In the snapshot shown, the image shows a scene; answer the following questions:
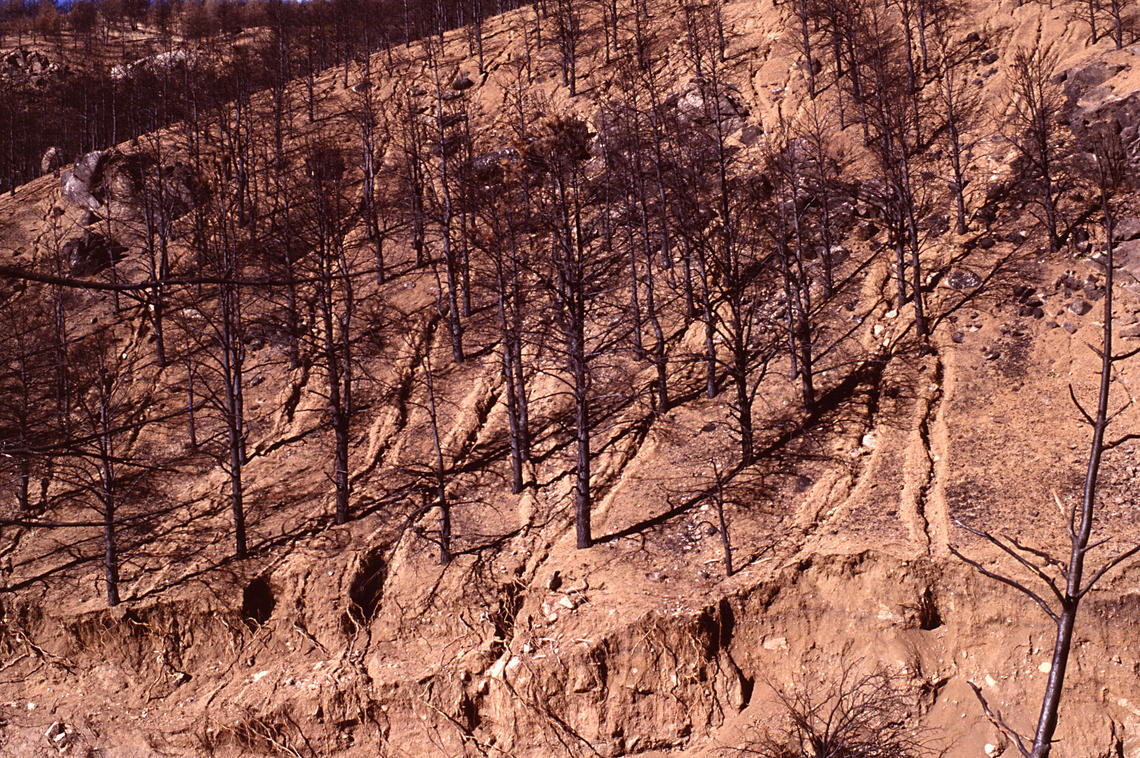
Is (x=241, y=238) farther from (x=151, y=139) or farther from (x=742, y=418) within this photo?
(x=742, y=418)

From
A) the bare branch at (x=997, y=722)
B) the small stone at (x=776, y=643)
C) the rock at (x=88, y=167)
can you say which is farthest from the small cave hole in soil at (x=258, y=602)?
the rock at (x=88, y=167)

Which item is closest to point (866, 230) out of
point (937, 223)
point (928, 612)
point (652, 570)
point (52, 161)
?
point (937, 223)

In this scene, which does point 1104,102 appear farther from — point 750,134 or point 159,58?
point 159,58

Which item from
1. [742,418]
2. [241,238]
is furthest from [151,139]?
[742,418]

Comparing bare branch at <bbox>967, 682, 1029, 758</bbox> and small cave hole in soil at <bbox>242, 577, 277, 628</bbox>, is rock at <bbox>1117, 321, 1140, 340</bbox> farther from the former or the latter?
small cave hole in soil at <bbox>242, 577, 277, 628</bbox>

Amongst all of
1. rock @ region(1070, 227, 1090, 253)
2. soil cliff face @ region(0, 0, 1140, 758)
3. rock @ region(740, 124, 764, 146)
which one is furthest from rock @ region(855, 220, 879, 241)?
rock @ region(740, 124, 764, 146)

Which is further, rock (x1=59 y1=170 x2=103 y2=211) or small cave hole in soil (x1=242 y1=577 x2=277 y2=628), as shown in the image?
rock (x1=59 y1=170 x2=103 y2=211)
